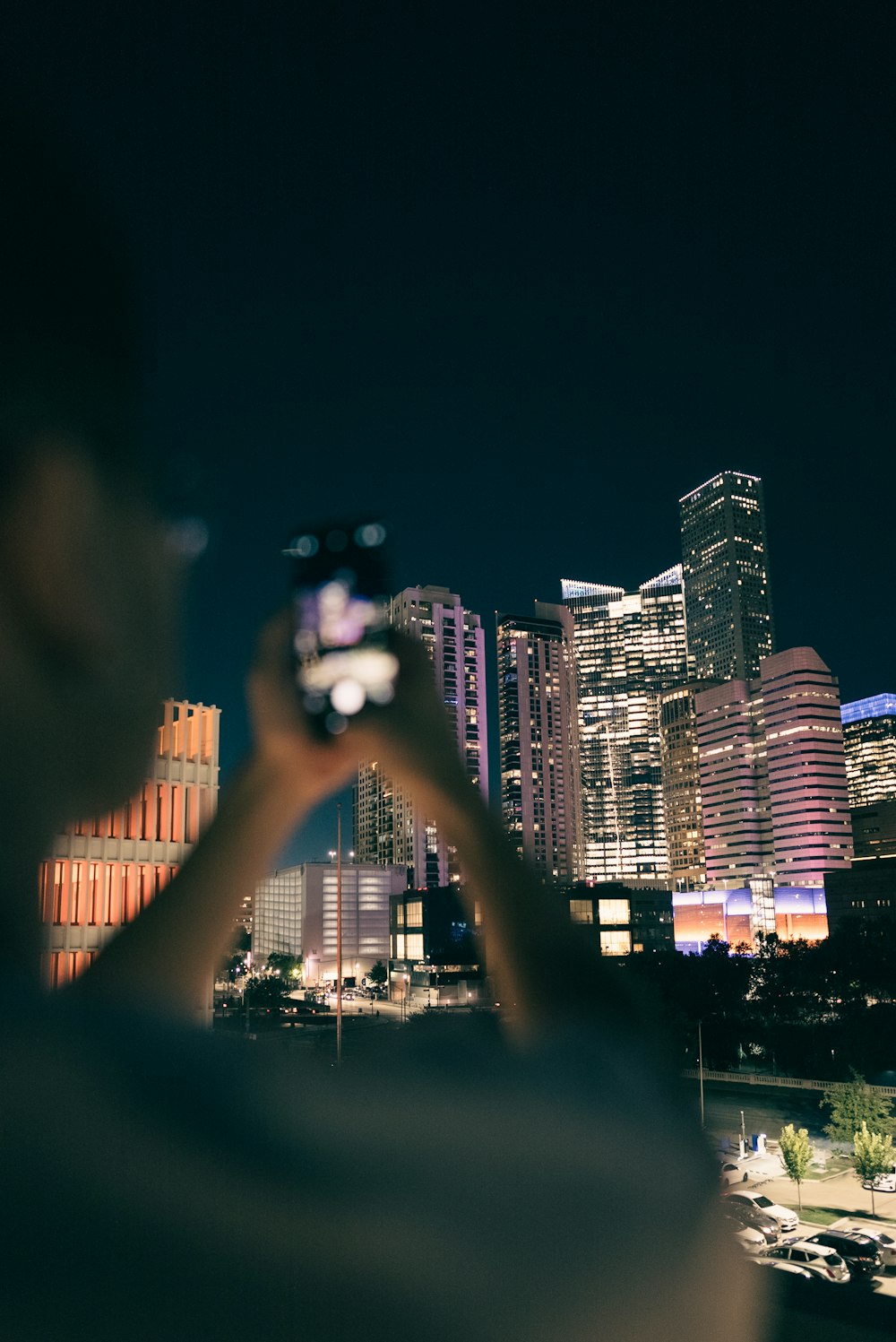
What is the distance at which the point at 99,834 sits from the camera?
34.6 metres

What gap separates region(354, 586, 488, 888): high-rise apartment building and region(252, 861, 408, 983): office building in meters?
37.3

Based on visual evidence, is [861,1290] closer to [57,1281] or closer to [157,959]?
[157,959]

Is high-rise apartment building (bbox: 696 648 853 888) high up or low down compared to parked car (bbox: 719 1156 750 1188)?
up

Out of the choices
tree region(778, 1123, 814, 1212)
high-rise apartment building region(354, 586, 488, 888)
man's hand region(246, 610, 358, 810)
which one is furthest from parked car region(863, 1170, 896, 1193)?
high-rise apartment building region(354, 586, 488, 888)

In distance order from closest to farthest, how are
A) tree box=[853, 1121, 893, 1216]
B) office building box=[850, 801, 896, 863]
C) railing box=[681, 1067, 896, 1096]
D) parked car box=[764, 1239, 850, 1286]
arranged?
1. parked car box=[764, 1239, 850, 1286]
2. tree box=[853, 1121, 893, 1216]
3. railing box=[681, 1067, 896, 1096]
4. office building box=[850, 801, 896, 863]

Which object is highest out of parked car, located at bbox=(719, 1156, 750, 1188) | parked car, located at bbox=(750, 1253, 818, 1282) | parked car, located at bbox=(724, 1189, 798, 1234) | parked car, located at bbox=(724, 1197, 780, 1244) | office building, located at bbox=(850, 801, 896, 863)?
office building, located at bbox=(850, 801, 896, 863)

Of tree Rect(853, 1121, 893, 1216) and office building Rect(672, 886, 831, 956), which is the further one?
office building Rect(672, 886, 831, 956)

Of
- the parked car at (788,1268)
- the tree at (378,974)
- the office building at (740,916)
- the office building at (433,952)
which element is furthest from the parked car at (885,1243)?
the office building at (740,916)

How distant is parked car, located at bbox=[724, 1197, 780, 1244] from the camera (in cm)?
2250

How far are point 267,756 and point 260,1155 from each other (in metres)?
4.77

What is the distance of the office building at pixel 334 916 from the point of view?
110500 mm

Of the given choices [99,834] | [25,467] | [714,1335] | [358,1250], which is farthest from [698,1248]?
[99,834]

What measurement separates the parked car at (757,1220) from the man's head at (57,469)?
18.4 m

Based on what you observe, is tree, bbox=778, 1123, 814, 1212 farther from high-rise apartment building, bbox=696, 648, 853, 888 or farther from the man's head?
high-rise apartment building, bbox=696, 648, 853, 888
